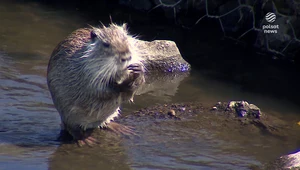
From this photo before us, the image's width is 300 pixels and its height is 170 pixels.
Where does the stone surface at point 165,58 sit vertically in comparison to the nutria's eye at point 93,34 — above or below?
below

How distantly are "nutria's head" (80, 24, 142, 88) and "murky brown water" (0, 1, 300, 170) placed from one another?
634mm

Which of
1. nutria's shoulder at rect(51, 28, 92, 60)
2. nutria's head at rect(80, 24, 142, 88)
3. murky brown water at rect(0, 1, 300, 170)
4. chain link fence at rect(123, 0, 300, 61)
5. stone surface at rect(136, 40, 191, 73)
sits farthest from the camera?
chain link fence at rect(123, 0, 300, 61)

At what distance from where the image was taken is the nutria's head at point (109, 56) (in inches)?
177

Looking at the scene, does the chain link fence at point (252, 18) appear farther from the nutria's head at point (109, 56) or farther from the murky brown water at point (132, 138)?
the nutria's head at point (109, 56)

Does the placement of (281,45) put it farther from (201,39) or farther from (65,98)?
(65,98)

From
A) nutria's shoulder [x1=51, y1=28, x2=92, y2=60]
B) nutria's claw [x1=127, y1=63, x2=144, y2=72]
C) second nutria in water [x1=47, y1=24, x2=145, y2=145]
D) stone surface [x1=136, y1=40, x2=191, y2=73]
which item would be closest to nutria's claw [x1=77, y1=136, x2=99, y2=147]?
second nutria in water [x1=47, y1=24, x2=145, y2=145]

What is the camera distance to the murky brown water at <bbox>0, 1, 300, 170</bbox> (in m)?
4.73

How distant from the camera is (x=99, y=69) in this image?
468cm

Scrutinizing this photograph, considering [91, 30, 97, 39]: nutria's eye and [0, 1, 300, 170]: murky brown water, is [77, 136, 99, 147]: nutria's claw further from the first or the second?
[91, 30, 97, 39]: nutria's eye

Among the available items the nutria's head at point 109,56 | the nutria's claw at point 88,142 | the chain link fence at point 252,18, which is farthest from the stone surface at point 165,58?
the nutria's head at point 109,56

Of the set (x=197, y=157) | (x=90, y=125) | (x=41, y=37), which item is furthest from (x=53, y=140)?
(x=41, y=37)

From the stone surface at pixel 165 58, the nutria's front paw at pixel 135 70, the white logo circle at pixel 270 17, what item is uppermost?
the white logo circle at pixel 270 17

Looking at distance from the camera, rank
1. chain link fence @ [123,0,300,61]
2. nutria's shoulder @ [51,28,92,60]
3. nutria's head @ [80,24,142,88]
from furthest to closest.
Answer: chain link fence @ [123,0,300,61] → nutria's shoulder @ [51,28,92,60] → nutria's head @ [80,24,142,88]

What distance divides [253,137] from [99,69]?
1.52m
